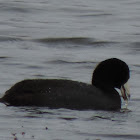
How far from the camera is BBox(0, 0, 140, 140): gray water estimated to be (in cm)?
1180

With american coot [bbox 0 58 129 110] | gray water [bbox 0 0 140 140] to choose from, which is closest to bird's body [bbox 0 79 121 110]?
american coot [bbox 0 58 129 110]

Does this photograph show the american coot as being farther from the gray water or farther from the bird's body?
the gray water

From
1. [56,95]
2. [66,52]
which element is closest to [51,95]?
[56,95]

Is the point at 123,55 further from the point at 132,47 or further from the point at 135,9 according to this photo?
the point at 135,9

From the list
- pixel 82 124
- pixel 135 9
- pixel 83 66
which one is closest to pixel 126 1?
pixel 135 9

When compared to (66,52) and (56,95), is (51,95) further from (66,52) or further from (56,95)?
(66,52)

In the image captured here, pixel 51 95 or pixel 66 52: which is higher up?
pixel 51 95

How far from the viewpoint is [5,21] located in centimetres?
2298

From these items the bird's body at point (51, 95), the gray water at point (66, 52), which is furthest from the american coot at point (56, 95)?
the gray water at point (66, 52)

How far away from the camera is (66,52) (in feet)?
63.1

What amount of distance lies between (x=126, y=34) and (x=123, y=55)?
8.77 ft

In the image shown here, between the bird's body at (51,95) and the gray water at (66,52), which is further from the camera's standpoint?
the bird's body at (51,95)

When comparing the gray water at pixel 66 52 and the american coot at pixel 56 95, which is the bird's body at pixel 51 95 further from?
the gray water at pixel 66 52

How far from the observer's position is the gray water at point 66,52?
38.7 feet
